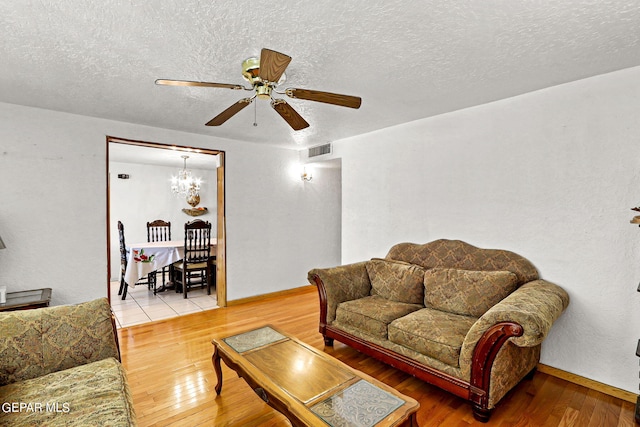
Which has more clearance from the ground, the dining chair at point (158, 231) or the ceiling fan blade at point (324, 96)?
the ceiling fan blade at point (324, 96)

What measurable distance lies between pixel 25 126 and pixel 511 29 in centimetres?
416

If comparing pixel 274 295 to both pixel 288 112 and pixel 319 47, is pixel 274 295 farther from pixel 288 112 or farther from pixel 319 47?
pixel 319 47

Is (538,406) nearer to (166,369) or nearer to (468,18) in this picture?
(468,18)

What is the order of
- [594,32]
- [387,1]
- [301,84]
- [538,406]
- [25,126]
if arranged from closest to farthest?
[387,1] → [594,32] → [538,406] → [301,84] → [25,126]

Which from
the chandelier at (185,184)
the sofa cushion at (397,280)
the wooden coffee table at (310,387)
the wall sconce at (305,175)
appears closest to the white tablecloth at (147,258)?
the chandelier at (185,184)

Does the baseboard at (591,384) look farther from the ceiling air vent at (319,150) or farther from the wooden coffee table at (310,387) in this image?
the ceiling air vent at (319,150)

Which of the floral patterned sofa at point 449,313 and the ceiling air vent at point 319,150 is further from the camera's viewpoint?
the ceiling air vent at point 319,150

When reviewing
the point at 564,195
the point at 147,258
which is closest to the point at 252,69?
the point at 564,195

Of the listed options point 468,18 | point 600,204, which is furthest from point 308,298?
point 468,18

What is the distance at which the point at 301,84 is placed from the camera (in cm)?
244

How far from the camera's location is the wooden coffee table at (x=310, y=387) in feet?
4.69

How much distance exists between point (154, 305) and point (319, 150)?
10.9ft

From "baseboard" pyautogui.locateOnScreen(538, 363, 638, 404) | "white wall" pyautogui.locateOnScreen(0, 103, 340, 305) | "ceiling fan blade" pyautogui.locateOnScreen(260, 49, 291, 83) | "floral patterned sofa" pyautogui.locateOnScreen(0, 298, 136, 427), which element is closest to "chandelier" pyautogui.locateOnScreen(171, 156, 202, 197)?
"white wall" pyautogui.locateOnScreen(0, 103, 340, 305)

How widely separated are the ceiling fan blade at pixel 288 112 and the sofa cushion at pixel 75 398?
6.00 feet
